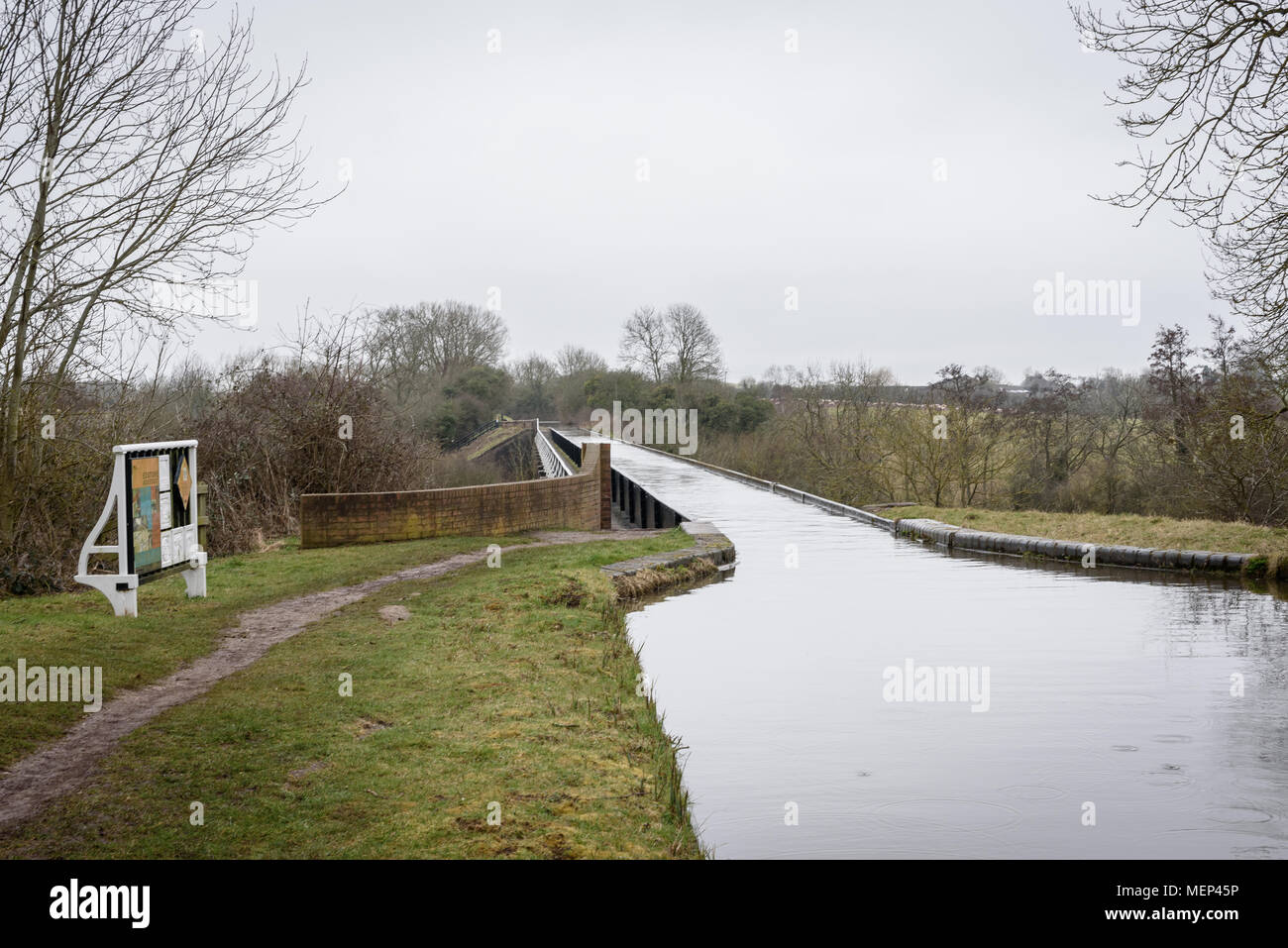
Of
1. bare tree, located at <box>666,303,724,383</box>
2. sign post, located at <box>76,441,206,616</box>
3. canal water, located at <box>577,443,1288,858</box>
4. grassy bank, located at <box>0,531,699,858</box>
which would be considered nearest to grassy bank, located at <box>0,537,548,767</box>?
sign post, located at <box>76,441,206,616</box>

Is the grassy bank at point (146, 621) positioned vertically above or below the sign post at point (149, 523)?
below

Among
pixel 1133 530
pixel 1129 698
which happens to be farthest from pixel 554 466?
pixel 1129 698

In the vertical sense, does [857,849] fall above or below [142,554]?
below

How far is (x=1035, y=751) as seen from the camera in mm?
6523

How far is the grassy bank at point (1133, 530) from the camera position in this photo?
574 inches

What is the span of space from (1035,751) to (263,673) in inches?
198

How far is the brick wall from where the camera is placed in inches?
578

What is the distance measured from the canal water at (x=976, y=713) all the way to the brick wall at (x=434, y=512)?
4479mm

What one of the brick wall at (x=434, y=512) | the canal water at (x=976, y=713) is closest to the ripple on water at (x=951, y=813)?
the canal water at (x=976, y=713)

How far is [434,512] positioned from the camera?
50.7ft

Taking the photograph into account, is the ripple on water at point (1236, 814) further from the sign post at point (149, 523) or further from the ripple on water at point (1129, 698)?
the sign post at point (149, 523)
